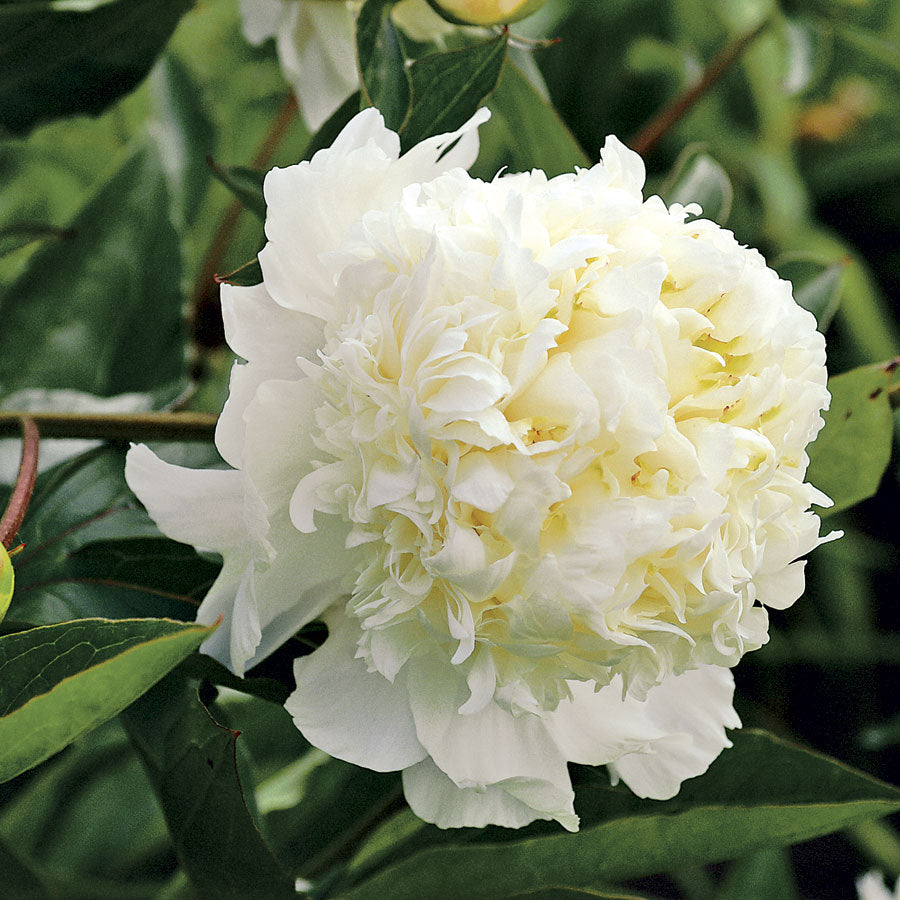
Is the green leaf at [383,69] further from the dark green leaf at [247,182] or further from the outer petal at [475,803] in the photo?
the outer petal at [475,803]

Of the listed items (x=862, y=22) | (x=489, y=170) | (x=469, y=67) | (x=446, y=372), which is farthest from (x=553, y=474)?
(x=862, y=22)

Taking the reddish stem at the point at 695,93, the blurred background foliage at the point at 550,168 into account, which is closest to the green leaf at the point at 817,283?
the blurred background foliage at the point at 550,168

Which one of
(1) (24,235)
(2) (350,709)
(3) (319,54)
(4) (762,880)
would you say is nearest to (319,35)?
→ (3) (319,54)

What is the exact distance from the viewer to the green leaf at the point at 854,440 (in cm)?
31

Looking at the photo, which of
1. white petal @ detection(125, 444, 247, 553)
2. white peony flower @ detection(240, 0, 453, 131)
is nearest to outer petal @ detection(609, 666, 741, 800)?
white petal @ detection(125, 444, 247, 553)

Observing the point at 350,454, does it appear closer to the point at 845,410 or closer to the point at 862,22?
the point at 845,410

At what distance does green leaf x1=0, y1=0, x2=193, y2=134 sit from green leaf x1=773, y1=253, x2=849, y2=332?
24cm

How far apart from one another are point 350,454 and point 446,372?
0.11 feet

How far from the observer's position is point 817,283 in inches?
15.4

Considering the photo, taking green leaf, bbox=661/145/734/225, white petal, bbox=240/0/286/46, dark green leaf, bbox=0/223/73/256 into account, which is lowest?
dark green leaf, bbox=0/223/73/256

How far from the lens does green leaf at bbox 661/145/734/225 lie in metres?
0.39

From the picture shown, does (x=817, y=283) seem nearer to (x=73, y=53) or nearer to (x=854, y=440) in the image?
(x=854, y=440)

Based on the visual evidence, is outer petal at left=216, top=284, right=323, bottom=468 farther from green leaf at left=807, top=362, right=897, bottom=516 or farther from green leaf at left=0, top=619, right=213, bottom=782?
green leaf at left=807, top=362, right=897, bottom=516

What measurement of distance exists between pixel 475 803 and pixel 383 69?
0.20 m
